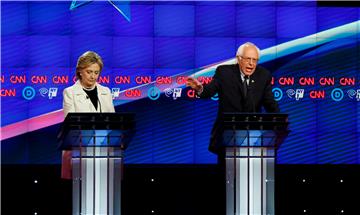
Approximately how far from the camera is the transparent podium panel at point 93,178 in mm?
9008

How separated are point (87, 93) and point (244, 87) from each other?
129 cm

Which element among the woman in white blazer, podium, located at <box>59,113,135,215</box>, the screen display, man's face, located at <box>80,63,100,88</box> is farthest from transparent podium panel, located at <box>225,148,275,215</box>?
the screen display

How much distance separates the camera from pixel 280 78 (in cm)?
1211

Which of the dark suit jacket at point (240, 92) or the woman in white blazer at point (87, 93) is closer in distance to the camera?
the woman in white blazer at point (87, 93)

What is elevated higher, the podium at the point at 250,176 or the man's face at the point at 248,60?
the man's face at the point at 248,60

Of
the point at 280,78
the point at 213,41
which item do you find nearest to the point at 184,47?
the point at 213,41

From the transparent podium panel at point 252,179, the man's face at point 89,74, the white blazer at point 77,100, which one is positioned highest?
the man's face at point 89,74

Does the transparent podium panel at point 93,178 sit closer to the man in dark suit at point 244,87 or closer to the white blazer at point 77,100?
the white blazer at point 77,100

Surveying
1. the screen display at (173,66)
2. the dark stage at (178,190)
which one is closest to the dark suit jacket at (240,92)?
the screen display at (173,66)

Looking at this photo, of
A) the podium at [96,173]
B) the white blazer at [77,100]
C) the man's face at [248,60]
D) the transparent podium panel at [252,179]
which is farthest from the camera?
the man's face at [248,60]

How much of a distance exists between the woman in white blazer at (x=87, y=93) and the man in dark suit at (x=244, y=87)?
29.6 inches

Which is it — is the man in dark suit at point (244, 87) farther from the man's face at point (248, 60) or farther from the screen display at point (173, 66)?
the screen display at point (173, 66)

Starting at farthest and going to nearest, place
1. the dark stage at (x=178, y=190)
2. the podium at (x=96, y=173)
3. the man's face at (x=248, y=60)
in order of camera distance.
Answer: the dark stage at (x=178, y=190)
the man's face at (x=248, y=60)
the podium at (x=96, y=173)

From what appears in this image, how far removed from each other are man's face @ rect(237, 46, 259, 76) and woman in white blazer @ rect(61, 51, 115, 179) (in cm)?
113
